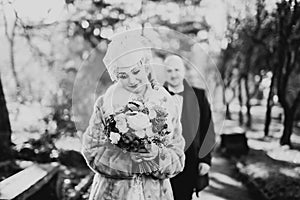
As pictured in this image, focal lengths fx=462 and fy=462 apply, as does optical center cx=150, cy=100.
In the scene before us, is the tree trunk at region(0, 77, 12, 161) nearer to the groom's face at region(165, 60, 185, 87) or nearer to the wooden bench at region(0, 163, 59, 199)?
the wooden bench at region(0, 163, 59, 199)

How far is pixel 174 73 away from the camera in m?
1.88

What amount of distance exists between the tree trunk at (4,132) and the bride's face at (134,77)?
0.56 m

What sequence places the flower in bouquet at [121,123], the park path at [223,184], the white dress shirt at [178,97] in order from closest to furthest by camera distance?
the flower in bouquet at [121,123] → the white dress shirt at [178,97] → the park path at [223,184]

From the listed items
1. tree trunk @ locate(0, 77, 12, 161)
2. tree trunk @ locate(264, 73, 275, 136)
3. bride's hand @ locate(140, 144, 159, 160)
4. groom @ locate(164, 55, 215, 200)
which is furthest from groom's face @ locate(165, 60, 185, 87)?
tree trunk @ locate(0, 77, 12, 161)

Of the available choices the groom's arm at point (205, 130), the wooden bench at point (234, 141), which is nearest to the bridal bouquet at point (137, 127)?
the groom's arm at point (205, 130)

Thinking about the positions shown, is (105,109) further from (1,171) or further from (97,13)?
(1,171)

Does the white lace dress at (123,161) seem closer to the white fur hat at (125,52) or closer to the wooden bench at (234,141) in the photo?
the white fur hat at (125,52)

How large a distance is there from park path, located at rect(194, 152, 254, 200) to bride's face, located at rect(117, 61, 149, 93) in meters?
0.46

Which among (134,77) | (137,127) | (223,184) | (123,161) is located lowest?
(223,184)

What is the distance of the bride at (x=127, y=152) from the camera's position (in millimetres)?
1720

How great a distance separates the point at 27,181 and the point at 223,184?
828mm

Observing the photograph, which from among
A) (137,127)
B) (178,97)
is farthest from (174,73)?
(137,127)

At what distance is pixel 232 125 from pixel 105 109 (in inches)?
22.1

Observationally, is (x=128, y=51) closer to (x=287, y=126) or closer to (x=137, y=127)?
(x=137, y=127)
